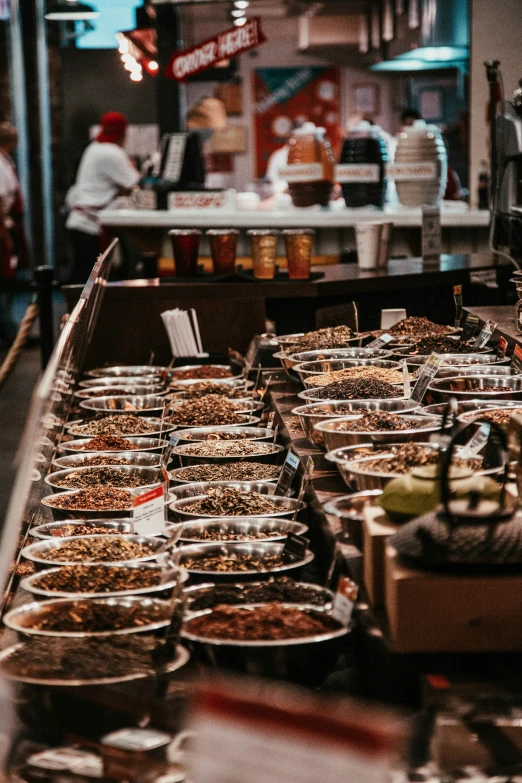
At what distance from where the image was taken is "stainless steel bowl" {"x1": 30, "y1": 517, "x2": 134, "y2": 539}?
8.41 ft

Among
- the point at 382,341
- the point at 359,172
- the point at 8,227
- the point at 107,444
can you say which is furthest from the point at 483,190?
the point at 107,444

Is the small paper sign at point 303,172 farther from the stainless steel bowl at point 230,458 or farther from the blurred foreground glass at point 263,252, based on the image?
the stainless steel bowl at point 230,458

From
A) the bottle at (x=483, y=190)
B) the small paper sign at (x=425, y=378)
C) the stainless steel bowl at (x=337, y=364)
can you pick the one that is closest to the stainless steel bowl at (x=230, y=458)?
the small paper sign at (x=425, y=378)

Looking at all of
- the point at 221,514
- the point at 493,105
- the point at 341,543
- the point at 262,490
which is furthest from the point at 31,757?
the point at 493,105

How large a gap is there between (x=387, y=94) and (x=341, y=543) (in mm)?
15573

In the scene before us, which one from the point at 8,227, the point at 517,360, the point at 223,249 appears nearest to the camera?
the point at 517,360

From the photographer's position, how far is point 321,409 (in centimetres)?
305

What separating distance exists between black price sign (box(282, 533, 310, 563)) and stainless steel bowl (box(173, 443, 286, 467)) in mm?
850

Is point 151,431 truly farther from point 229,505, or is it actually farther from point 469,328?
point 469,328

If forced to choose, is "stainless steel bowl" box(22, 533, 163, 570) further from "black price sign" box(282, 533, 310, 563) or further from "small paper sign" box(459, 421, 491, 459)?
"small paper sign" box(459, 421, 491, 459)

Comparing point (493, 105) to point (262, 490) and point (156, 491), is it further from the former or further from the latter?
point (156, 491)

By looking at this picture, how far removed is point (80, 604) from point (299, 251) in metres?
2.99

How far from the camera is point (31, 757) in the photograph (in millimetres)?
1560

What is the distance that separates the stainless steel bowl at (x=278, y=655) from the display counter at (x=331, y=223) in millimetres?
5286
